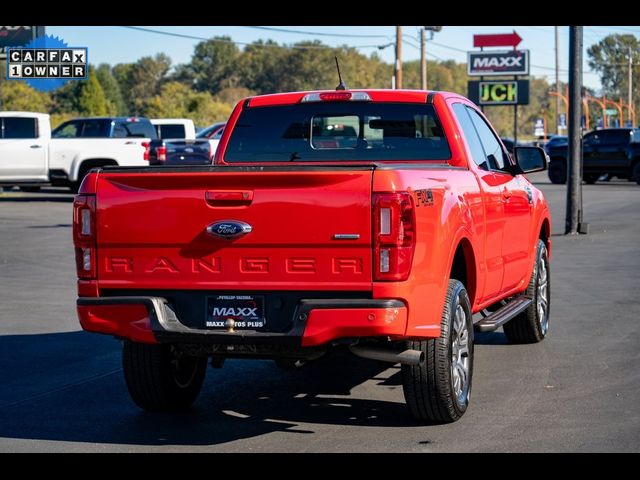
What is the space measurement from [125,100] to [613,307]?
485 ft

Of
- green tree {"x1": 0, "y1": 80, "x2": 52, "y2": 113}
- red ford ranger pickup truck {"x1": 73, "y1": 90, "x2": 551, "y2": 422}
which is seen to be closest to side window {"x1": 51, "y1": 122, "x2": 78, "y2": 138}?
red ford ranger pickup truck {"x1": 73, "y1": 90, "x2": 551, "y2": 422}

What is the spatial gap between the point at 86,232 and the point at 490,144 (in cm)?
365

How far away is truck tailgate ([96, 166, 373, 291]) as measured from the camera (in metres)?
6.55

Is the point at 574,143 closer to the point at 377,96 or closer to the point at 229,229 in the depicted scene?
the point at 377,96

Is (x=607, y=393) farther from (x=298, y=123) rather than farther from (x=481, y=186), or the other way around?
(x=298, y=123)

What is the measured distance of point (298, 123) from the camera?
8711 mm

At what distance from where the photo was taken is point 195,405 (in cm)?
801

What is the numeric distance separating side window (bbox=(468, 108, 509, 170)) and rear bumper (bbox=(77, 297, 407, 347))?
2.89 m

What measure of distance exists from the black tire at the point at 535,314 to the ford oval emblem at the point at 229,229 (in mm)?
3971

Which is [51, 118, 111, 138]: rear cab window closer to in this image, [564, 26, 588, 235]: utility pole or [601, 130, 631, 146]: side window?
[564, 26, 588, 235]: utility pole

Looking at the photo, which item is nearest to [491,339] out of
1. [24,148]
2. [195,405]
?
[195,405]
